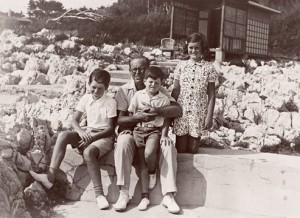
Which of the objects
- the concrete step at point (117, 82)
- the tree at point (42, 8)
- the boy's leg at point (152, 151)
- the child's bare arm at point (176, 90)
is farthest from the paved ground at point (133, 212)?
the tree at point (42, 8)

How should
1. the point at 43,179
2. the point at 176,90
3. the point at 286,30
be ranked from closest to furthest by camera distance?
the point at 43,179
the point at 176,90
the point at 286,30

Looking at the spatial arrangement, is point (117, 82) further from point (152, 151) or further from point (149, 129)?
point (152, 151)

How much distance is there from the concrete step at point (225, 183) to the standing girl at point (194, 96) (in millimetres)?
181

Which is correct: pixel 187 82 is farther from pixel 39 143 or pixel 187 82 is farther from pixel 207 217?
pixel 39 143

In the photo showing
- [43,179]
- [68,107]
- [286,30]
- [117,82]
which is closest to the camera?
[43,179]

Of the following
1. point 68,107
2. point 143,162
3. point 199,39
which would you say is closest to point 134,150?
point 143,162

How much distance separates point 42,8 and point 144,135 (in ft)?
74.8

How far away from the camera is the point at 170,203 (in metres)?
3.46

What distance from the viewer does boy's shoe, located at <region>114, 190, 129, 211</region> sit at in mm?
3424

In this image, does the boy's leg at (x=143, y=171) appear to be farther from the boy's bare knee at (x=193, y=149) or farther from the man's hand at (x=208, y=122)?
the man's hand at (x=208, y=122)

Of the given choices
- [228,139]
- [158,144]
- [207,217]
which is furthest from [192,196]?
[228,139]

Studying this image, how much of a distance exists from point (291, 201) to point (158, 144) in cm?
120

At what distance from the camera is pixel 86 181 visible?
12.5ft

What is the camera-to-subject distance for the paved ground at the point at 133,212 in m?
3.42
